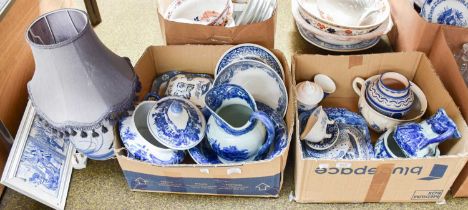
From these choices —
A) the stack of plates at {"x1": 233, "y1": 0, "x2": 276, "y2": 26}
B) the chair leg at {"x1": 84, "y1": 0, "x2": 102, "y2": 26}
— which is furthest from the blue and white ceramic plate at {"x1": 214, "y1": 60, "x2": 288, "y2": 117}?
the chair leg at {"x1": 84, "y1": 0, "x2": 102, "y2": 26}

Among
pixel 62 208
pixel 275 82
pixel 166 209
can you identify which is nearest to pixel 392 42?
pixel 275 82

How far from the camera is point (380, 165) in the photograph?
668 mm

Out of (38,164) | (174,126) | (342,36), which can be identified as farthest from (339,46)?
(38,164)

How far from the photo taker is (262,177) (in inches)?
28.4

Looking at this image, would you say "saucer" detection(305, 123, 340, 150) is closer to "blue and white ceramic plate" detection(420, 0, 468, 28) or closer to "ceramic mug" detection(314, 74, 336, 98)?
"ceramic mug" detection(314, 74, 336, 98)

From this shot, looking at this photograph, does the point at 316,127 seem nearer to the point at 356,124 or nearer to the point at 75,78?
the point at 356,124

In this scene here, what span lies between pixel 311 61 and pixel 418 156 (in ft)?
0.93

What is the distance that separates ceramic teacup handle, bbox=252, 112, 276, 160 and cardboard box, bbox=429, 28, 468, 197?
34 cm

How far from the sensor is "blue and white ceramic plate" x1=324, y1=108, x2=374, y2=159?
80 centimetres

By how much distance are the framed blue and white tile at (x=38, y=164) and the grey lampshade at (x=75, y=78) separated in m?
0.09

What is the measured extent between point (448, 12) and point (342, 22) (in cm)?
23

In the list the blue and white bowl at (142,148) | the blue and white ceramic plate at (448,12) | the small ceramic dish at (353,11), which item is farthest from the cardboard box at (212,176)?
the blue and white ceramic plate at (448,12)

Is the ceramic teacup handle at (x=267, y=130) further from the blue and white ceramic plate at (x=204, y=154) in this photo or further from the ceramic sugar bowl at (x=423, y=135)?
the ceramic sugar bowl at (x=423, y=135)

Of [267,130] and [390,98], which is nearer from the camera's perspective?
[267,130]
